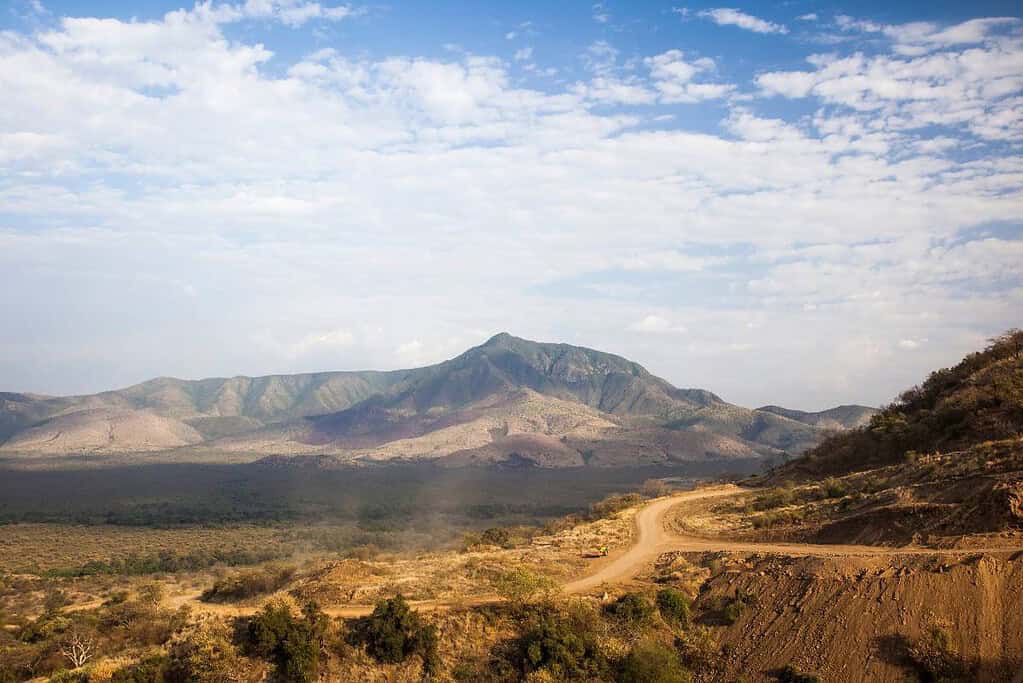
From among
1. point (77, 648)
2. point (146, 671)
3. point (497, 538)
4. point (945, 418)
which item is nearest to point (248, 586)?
point (77, 648)

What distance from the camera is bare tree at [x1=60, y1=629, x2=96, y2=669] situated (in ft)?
77.1

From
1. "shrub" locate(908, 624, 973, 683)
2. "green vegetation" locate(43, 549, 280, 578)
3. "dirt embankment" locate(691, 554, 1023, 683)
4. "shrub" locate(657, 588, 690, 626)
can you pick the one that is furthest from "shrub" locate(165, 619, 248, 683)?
"green vegetation" locate(43, 549, 280, 578)

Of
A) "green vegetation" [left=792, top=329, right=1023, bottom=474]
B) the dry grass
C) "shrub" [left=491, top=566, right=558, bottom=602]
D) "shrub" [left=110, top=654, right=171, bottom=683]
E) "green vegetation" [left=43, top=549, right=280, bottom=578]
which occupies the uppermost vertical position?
"green vegetation" [left=792, top=329, right=1023, bottom=474]

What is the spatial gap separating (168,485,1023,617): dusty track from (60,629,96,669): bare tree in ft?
14.6

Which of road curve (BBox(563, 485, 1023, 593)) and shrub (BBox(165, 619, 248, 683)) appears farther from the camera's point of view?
road curve (BBox(563, 485, 1023, 593))

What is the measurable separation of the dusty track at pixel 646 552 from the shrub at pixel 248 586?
2.99 ft

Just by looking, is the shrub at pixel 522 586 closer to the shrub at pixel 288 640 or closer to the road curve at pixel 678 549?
the road curve at pixel 678 549

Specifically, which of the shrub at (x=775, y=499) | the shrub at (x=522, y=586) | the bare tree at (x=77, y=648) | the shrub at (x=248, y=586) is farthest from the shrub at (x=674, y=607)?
the bare tree at (x=77, y=648)

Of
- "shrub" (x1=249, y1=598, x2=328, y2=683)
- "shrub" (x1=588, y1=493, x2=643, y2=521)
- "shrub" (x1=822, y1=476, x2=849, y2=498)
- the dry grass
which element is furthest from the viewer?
the dry grass

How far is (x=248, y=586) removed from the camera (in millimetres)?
31859

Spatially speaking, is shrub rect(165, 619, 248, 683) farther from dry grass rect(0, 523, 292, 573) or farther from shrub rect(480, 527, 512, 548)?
dry grass rect(0, 523, 292, 573)

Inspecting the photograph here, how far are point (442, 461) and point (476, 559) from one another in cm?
14177

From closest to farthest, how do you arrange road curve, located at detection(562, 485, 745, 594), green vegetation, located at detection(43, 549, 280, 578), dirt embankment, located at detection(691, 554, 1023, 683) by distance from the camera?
dirt embankment, located at detection(691, 554, 1023, 683) < road curve, located at detection(562, 485, 745, 594) < green vegetation, located at detection(43, 549, 280, 578)

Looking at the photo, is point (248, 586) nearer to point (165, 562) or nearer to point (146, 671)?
point (146, 671)
